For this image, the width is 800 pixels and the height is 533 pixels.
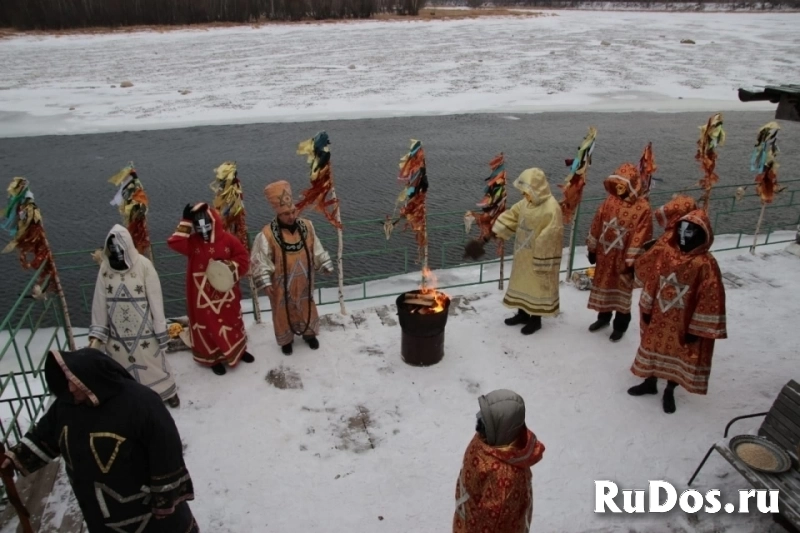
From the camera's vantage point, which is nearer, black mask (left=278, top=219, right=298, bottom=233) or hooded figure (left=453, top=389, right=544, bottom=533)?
hooded figure (left=453, top=389, right=544, bottom=533)

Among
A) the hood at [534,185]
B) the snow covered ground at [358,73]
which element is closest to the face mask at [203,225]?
the hood at [534,185]

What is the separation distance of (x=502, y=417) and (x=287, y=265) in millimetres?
2972

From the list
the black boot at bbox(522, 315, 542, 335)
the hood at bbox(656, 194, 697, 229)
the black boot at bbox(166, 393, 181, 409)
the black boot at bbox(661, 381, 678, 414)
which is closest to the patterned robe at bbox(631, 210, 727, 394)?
the black boot at bbox(661, 381, 678, 414)

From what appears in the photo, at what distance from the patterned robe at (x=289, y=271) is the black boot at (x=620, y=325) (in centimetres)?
271

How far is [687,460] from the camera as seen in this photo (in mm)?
4191

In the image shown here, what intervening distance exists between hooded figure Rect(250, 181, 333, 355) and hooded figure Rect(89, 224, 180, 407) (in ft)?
2.87

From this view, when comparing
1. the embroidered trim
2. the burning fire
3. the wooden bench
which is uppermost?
the embroidered trim

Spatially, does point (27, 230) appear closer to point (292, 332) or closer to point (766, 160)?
point (292, 332)

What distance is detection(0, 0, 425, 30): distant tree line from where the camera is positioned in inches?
1164

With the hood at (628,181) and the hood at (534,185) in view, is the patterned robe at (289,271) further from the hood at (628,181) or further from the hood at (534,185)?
the hood at (628,181)

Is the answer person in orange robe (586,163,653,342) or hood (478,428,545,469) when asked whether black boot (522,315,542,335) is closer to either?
person in orange robe (586,163,653,342)

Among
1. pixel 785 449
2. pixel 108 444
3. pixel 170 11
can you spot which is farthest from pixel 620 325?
pixel 170 11

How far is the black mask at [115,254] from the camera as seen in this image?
4.21m

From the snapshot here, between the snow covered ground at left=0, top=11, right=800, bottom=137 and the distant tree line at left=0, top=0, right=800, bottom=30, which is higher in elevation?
the distant tree line at left=0, top=0, right=800, bottom=30
